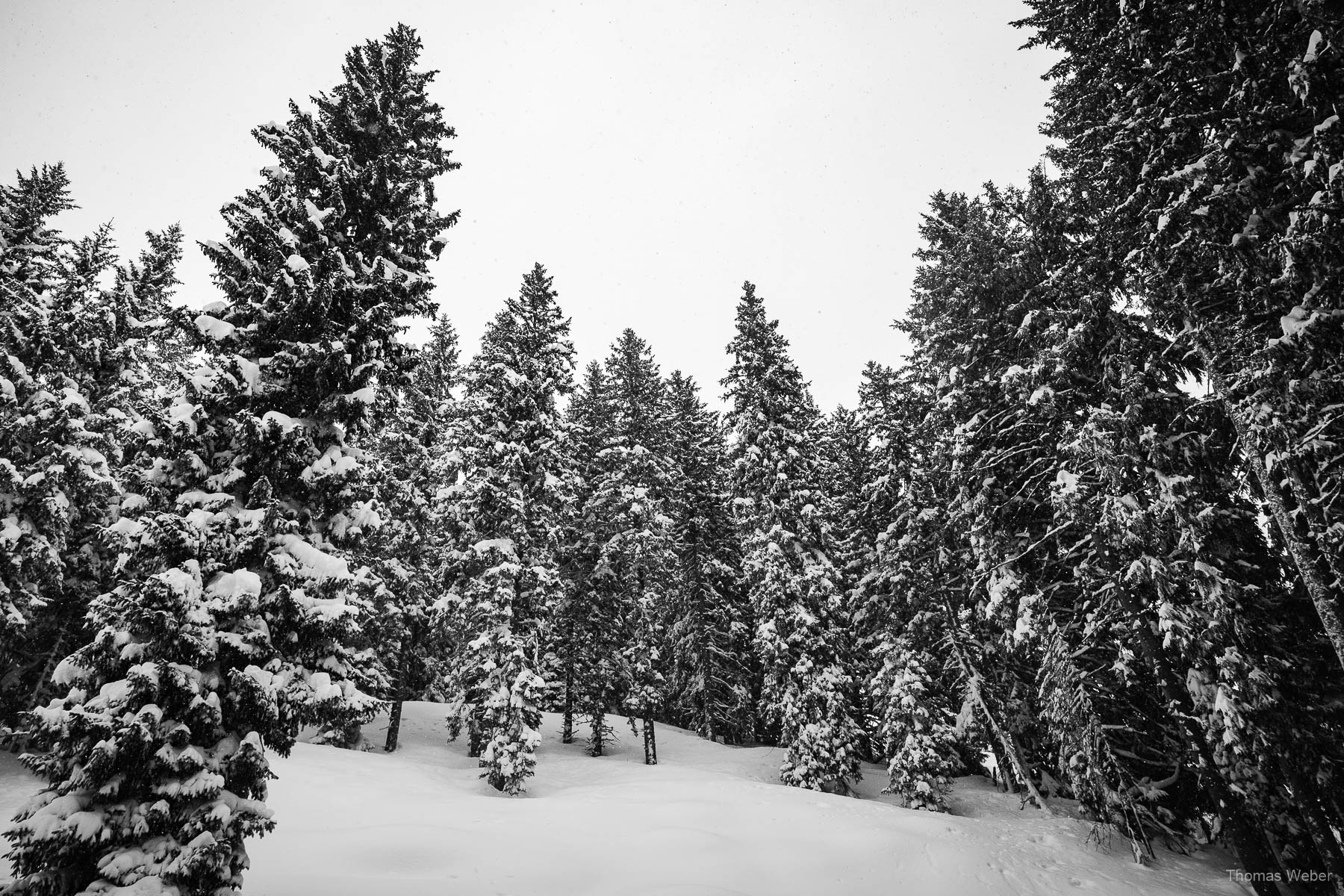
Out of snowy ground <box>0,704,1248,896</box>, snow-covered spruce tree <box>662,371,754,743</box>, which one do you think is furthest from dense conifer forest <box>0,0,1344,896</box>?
snow-covered spruce tree <box>662,371,754,743</box>

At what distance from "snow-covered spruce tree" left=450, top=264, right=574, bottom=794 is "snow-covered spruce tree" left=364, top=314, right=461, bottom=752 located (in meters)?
1.60

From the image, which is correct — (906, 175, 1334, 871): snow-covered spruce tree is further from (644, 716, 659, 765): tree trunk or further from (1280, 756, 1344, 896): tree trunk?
(644, 716, 659, 765): tree trunk

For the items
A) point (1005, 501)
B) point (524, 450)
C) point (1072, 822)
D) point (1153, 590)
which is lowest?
point (1072, 822)

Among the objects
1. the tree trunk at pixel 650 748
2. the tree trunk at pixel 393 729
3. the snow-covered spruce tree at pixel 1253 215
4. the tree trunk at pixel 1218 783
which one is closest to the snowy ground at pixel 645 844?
the tree trunk at pixel 1218 783

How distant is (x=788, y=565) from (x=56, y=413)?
23.3 m

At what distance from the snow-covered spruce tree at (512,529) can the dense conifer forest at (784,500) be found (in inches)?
6.3

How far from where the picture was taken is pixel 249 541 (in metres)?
8.27

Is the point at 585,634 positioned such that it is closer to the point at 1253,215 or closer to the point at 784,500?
the point at 784,500

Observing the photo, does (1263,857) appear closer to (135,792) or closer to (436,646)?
(135,792)

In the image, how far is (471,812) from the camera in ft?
42.1

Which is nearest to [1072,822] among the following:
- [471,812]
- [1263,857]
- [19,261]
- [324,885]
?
[1263,857]

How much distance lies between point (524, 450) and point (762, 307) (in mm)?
12157

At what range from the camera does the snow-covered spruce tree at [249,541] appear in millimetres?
6781

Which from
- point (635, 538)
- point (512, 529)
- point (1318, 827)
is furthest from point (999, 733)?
point (512, 529)
